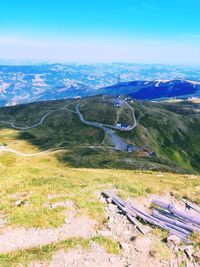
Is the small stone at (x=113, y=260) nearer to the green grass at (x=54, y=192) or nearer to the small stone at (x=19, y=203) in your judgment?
the green grass at (x=54, y=192)

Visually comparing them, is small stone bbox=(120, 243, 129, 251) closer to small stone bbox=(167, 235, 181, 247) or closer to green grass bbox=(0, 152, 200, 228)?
small stone bbox=(167, 235, 181, 247)

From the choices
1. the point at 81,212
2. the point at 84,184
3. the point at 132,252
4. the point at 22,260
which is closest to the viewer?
the point at 22,260

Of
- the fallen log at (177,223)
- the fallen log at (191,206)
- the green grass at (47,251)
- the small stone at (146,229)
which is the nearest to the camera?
the green grass at (47,251)

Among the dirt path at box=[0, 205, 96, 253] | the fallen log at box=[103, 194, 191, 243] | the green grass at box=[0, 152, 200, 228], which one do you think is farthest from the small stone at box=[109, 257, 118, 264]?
the green grass at box=[0, 152, 200, 228]

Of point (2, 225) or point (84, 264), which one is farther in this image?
point (2, 225)

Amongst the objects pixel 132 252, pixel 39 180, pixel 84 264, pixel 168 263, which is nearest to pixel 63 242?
pixel 84 264

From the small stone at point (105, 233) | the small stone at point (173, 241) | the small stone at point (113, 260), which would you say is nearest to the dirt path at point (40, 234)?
the small stone at point (105, 233)

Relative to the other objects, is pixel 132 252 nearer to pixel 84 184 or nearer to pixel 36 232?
pixel 36 232

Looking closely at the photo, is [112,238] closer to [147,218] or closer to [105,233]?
[105,233]

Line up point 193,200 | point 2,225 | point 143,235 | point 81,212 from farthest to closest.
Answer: point 193,200
point 81,212
point 2,225
point 143,235

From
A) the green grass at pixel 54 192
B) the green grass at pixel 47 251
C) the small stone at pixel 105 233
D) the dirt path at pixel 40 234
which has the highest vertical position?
the green grass at pixel 47 251

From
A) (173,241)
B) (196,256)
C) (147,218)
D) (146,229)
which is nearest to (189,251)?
(196,256)
